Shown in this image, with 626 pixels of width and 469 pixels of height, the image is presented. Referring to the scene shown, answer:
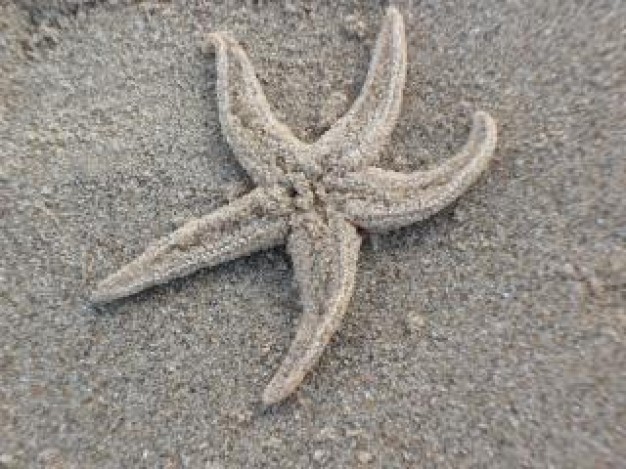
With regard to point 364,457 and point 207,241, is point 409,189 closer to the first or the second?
point 207,241

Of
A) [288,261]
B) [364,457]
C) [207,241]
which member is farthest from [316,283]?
[364,457]

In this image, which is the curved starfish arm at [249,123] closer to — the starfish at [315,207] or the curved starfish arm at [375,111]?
the starfish at [315,207]

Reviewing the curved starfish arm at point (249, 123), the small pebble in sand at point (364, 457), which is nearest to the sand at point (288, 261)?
the small pebble in sand at point (364, 457)

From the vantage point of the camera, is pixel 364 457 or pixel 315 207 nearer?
pixel 364 457

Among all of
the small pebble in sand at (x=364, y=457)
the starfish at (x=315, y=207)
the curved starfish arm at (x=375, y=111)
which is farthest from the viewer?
the curved starfish arm at (x=375, y=111)

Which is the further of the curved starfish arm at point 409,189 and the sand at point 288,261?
the curved starfish arm at point 409,189

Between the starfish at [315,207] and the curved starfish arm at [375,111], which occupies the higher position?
the curved starfish arm at [375,111]

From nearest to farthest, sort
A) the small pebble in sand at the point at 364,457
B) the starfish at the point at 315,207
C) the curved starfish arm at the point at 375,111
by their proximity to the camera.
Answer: the small pebble in sand at the point at 364,457, the starfish at the point at 315,207, the curved starfish arm at the point at 375,111
